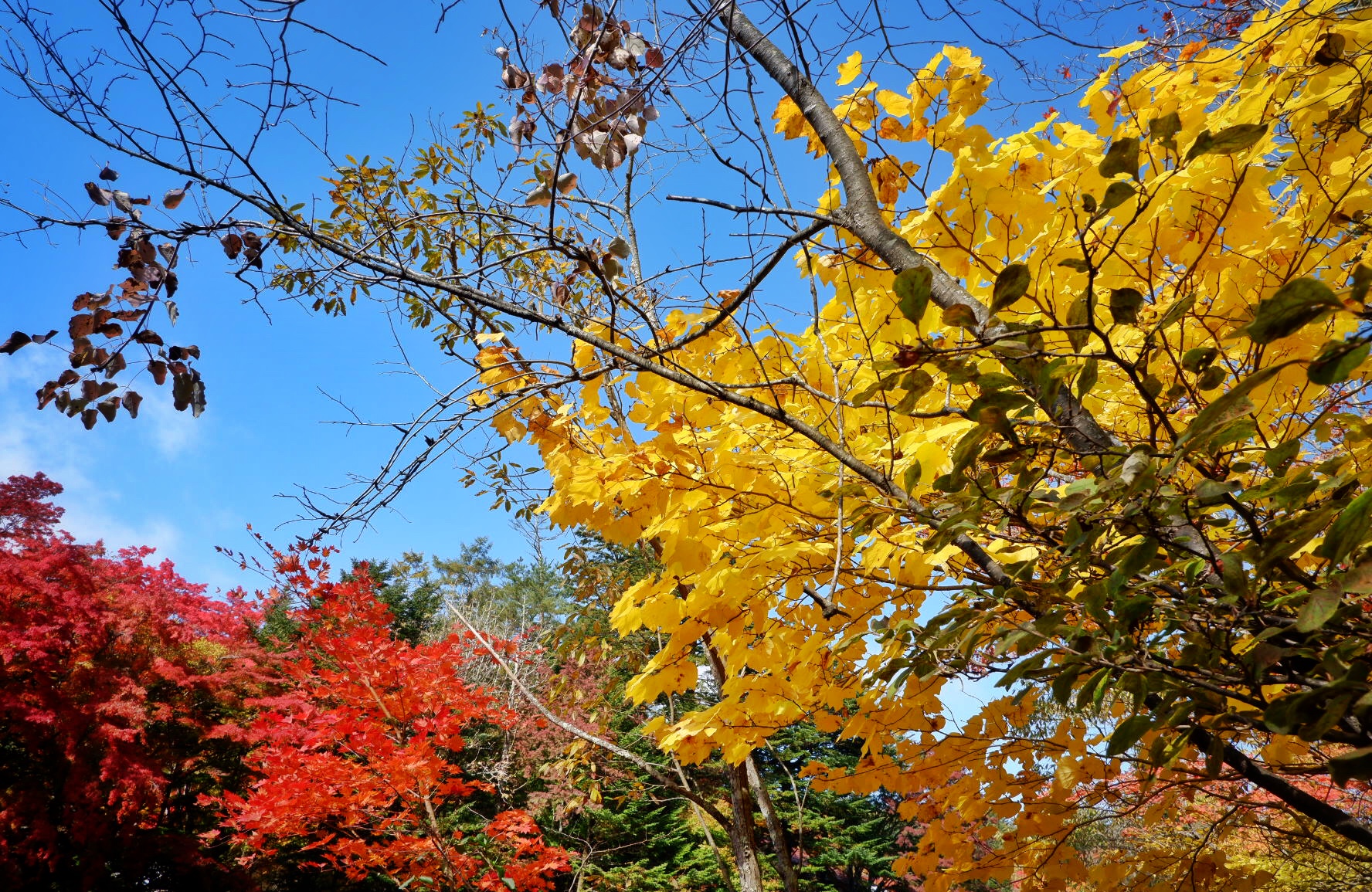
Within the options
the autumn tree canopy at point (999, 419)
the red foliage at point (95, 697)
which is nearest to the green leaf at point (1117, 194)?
the autumn tree canopy at point (999, 419)

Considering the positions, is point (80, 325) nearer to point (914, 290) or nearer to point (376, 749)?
point (914, 290)

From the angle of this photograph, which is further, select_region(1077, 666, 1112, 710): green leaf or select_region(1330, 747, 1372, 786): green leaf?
select_region(1077, 666, 1112, 710): green leaf

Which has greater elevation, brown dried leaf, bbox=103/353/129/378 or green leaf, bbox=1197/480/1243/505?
brown dried leaf, bbox=103/353/129/378

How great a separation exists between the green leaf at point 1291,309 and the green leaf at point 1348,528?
0.42 feet

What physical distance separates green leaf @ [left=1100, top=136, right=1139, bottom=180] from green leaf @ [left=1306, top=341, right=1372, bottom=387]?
0.25m

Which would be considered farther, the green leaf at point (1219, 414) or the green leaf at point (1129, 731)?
the green leaf at point (1129, 731)

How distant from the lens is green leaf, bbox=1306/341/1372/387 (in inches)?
18.2

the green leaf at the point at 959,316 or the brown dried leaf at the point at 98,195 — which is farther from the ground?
the brown dried leaf at the point at 98,195

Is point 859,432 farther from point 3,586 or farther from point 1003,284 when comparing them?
point 3,586

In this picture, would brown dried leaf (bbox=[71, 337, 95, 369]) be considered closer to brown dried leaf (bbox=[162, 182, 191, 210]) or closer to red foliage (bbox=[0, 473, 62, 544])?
brown dried leaf (bbox=[162, 182, 191, 210])

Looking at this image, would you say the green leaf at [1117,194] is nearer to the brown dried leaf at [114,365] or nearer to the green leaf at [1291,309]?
the green leaf at [1291,309]

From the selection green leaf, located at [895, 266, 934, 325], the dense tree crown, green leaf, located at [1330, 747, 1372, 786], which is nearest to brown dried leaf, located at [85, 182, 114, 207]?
the dense tree crown

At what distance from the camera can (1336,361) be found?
1.60 feet

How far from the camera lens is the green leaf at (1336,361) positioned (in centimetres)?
46
